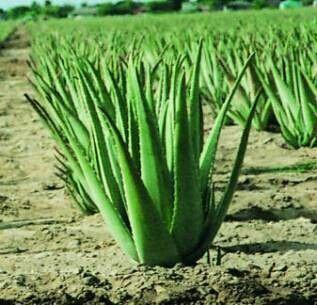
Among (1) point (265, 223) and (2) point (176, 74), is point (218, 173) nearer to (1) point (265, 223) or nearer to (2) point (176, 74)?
(1) point (265, 223)

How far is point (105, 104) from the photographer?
9.60 ft

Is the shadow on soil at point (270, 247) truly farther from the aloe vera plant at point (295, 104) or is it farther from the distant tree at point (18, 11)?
the distant tree at point (18, 11)

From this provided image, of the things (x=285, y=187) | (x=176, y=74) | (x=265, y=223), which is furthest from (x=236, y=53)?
(x=176, y=74)

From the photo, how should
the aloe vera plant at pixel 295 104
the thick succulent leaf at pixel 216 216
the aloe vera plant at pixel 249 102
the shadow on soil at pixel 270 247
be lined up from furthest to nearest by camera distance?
the aloe vera plant at pixel 249 102, the aloe vera plant at pixel 295 104, the shadow on soil at pixel 270 247, the thick succulent leaf at pixel 216 216

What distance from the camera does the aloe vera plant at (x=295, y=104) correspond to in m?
4.30

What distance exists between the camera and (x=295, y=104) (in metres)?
4.42

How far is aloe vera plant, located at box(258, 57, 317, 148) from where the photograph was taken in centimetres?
430

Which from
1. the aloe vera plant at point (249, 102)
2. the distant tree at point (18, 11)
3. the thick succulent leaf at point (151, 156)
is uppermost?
the thick succulent leaf at point (151, 156)

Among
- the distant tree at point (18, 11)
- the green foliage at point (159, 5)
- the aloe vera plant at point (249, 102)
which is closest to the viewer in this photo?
the aloe vera plant at point (249, 102)

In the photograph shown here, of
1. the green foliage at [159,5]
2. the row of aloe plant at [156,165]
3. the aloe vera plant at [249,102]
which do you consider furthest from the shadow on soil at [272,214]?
the green foliage at [159,5]

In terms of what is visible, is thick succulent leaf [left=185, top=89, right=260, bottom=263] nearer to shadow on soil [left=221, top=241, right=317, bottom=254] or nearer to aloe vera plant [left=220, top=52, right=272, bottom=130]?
shadow on soil [left=221, top=241, right=317, bottom=254]

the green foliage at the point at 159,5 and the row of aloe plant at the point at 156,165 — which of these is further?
the green foliage at the point at 159,5

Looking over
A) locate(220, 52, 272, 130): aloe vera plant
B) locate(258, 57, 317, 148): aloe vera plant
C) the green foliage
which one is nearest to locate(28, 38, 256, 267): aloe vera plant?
locate(258, 57, 317, 148): aloe vera plant

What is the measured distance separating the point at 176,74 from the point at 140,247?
494mm
